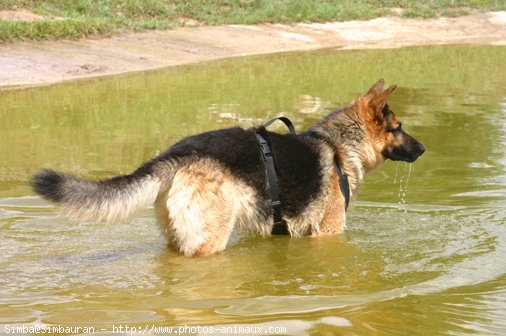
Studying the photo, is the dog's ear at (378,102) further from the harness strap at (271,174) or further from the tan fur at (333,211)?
the harness strap at (271,174)

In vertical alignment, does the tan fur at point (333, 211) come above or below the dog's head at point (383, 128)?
below

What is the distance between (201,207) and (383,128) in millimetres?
2032

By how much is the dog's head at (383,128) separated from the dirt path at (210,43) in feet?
31.7

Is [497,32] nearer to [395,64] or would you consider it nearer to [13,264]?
[395,64]

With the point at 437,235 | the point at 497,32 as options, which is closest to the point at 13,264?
the point at 437,235

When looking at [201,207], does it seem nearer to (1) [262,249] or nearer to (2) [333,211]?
(1) [262,249]

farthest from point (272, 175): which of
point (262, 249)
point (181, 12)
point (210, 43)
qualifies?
point (181, 12)

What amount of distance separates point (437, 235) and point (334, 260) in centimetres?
116

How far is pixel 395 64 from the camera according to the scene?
19.8 m

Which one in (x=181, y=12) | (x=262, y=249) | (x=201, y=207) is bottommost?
(x=262, y=249)

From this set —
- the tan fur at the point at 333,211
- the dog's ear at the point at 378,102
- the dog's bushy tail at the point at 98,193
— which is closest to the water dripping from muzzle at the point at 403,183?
the dog's ear at the point at 378,102

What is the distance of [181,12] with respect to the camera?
2455cm

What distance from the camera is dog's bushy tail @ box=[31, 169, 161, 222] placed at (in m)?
4.95

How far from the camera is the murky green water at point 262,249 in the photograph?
4.83m
